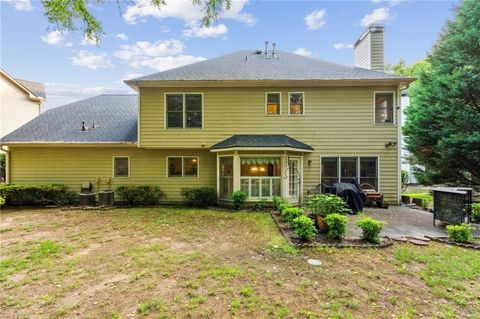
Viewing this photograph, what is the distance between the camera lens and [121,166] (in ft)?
38.3

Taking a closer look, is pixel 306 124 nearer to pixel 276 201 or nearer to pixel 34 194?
pixel 276 201

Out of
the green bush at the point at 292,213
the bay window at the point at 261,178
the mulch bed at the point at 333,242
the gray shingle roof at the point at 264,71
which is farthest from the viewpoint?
the gray shingle roof at the point at 264,71

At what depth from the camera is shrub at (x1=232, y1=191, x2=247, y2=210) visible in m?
9.66

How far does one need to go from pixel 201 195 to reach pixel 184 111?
3.83 metres

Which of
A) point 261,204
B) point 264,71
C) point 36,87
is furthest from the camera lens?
point 36,87

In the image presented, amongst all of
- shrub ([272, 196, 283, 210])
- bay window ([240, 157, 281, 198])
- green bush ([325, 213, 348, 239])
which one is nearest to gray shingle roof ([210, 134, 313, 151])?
bay window ([240, 157, 281, 198])

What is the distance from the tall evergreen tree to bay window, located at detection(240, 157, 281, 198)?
7.42m

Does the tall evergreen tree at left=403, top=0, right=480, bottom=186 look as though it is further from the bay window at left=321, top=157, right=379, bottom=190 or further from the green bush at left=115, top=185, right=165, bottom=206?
the green bush at left=115, top=185, right=165, bottom=206

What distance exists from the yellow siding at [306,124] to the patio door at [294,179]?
0.46m

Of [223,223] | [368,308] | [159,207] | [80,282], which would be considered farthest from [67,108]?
[368,308]

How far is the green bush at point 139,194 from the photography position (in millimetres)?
10836

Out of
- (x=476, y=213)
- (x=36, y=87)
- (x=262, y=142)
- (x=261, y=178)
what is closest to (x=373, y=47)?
(x=262, y=142)

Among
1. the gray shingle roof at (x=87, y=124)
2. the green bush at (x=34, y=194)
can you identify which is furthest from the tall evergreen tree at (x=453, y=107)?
the green bush at (x=34, y=194)

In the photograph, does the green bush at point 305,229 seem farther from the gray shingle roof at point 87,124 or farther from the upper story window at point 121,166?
the upper story window at point 121,166
